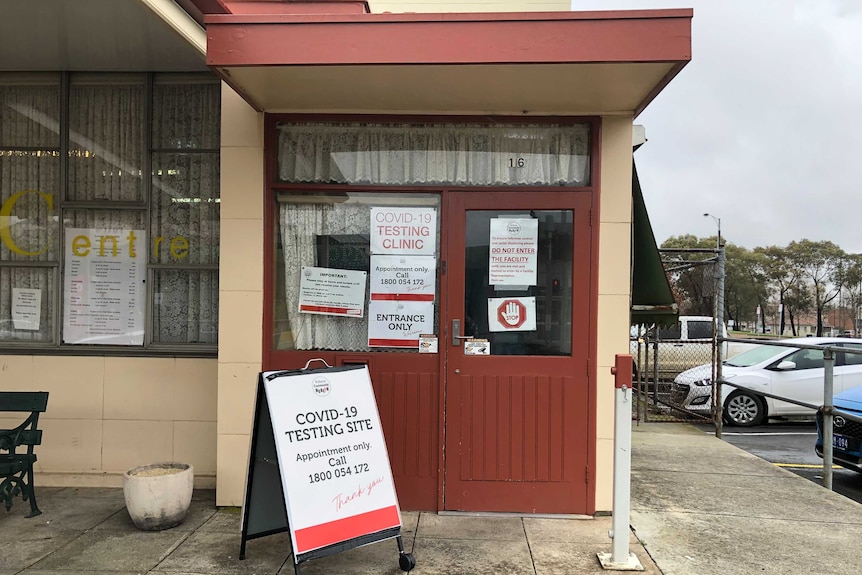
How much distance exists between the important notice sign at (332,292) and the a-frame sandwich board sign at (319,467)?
2.69 feet

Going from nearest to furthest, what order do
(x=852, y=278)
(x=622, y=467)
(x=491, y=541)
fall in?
(x=622, y=467) < (x=491, y=541) < (x=852, y=278)

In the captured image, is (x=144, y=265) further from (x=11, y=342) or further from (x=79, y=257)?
(x=11, y=342)

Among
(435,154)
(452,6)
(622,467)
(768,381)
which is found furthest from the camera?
(768,381)

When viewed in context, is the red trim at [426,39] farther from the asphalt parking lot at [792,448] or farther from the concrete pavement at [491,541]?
the asphalt parking lot at [792,448]

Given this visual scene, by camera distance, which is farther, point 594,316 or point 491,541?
point 594,316

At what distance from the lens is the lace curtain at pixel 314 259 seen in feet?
15.3

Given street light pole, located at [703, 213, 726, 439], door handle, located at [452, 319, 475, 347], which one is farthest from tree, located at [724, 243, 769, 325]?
door handle, located at [452, 319, 475, 347]

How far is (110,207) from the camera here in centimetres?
525

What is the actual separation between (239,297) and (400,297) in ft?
4.00

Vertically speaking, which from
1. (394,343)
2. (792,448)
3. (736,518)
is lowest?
(792,448)

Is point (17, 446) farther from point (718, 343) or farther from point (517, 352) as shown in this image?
point (718, 343)

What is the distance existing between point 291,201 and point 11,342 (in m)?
2.90

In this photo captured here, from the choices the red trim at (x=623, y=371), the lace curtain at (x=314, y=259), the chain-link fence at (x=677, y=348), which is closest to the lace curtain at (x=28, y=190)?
the lace curtain at (x=314, y=259)

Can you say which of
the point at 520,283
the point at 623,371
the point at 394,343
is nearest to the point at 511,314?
the point at 520,283
